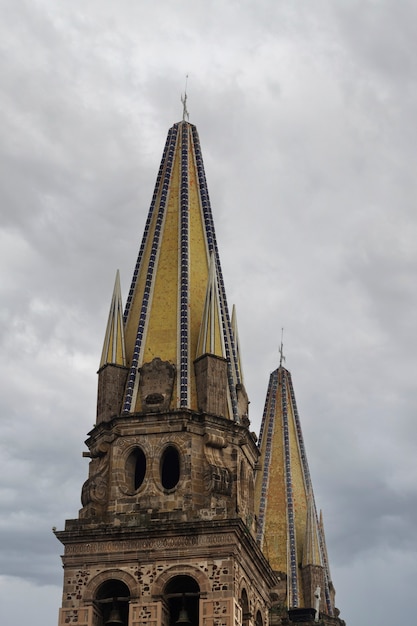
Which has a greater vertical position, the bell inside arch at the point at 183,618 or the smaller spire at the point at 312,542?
the smaller spire at the point at 312,542

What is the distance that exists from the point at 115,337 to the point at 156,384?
7.65 feet

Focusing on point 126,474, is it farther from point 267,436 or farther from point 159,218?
point 267,436

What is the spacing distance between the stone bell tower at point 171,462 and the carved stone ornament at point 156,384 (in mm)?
30

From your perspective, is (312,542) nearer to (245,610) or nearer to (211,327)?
(245,610)

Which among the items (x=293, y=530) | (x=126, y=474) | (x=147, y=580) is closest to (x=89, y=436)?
(x=126, y=474)

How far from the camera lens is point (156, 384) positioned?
135ft

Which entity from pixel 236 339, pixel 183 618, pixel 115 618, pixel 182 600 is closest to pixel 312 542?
pixel 236 339

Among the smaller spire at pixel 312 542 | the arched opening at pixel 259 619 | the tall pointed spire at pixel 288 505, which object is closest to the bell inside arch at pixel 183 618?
the arched opening at pixel 259 619

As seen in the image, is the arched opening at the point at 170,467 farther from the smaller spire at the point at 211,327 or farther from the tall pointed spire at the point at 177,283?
the smaller spire at the point at 211,327

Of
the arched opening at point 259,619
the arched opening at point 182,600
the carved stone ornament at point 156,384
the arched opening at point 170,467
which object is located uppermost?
the carved stone ornament at point 156,384

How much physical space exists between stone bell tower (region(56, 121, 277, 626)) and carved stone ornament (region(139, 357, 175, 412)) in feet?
0.10

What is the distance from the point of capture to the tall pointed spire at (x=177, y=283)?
1638 inches

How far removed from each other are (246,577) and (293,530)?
1542 cm

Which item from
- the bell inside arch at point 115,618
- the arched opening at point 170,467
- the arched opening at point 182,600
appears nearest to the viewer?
the arched opening at point 182,600
